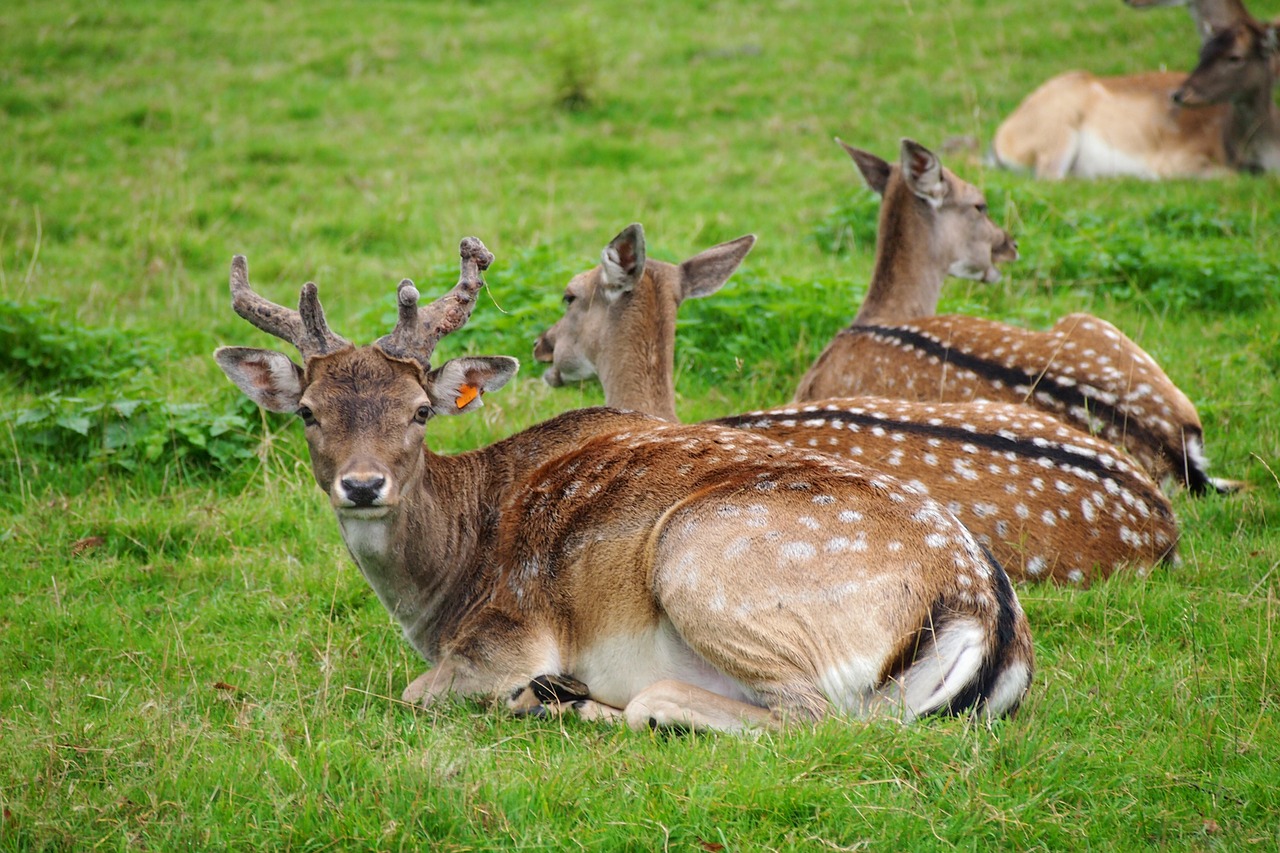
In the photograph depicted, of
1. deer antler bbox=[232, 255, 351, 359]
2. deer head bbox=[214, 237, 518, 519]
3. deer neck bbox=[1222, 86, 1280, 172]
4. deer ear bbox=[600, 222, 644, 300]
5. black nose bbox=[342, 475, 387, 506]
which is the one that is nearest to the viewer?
black nose bbox=[342, 475, 387, 506]

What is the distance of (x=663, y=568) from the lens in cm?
442

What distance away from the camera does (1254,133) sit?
40.4ft

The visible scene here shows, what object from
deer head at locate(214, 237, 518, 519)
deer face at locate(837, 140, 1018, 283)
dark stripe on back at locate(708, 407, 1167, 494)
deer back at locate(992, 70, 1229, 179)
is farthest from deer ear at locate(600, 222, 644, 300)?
deer back at locate(992, 70, 1229, 179)

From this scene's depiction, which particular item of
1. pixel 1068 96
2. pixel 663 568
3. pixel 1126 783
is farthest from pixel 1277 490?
pixel 1068 96

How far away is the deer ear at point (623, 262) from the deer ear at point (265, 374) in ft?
6.60

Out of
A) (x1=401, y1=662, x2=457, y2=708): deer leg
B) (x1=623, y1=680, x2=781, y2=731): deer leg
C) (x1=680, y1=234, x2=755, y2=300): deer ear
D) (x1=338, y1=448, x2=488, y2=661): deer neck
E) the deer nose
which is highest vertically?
(x1=680, y1=234, x2=755, y2=300): deer ear

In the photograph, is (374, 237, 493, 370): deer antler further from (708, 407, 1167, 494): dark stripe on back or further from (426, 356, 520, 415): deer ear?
(708, 407, 1167, 494): dark stripe on back

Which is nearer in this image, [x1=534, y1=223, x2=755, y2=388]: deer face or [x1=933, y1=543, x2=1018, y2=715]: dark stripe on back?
[x1=933, y1=543, x2=1018, y2=715]: dark stripe on back

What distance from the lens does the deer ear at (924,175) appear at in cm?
810

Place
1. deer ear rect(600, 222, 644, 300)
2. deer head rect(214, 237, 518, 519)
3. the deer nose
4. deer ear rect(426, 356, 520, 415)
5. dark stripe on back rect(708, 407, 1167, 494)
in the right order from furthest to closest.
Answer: the deer nose < deer ear rect(600, 222, 644, 300) < dark stripe on back rect(708, 407, 1167, 494) < deer ear rect(426, 356, 520, 415) < deer head rect(214, 237, 518, 519)

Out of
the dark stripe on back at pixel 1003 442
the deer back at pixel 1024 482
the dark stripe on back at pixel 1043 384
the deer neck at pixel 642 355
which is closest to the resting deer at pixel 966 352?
the dark stripe on back at pixel 1043 384

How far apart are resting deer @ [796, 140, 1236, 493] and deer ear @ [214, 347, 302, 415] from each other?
3.34 metres

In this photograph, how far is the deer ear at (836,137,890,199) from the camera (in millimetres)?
8383

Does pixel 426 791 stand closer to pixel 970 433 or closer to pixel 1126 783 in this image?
pixel 1126 783
